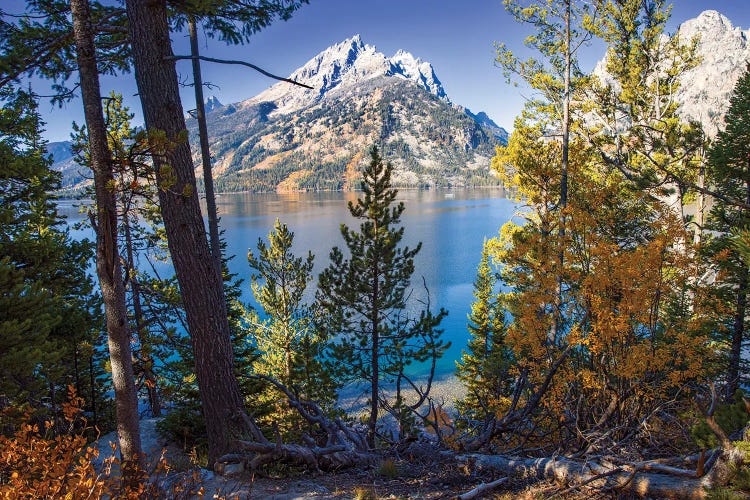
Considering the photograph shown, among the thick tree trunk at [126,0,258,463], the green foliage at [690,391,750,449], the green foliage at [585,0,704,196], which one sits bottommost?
the green foliage at [690,391,750,449]

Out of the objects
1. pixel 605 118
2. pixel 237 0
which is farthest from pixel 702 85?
pixel 237 0

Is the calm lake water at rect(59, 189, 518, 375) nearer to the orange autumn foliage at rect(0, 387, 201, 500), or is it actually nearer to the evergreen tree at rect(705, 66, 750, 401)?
the evergreen tree at rect(705, 66, 750, 401)

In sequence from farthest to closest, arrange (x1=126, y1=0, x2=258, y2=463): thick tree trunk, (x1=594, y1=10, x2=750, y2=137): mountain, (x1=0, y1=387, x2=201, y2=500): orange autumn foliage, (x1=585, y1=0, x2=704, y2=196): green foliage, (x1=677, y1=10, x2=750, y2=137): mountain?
1. (x1=677, y1=10, x2=750, y2=137): mountain
2. (x1=594, y1=10, x2=750, y2=137): mountain
3. (x1=585, y1=0, x2=704, y2=196): green foliage
4. (x1=126, y1=0, x2=258, y2=463): thick tree trunk
5. (x1=0, y1=387, x2=201, y2=500): orange autumn foliage

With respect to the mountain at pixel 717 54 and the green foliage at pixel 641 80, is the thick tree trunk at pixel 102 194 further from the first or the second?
the mountain at pixel 717 54

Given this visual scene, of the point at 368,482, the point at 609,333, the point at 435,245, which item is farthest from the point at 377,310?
the point at 435,245

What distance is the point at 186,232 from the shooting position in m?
3.86

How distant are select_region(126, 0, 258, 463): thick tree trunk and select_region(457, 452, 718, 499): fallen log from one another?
2730 mm

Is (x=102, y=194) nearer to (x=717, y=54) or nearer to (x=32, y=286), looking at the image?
(x=32, y=286)

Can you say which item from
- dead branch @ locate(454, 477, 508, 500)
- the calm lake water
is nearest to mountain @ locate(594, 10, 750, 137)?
the calm lake water

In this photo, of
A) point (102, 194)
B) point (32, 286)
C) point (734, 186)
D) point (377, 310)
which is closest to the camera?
point (102, 194)

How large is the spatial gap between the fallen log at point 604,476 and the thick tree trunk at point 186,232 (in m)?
2.73

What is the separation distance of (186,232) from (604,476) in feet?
13.7

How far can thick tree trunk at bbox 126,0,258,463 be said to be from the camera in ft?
11.6

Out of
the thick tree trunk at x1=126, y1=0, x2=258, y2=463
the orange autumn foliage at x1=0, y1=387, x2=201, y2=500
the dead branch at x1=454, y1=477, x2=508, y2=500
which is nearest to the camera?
the orange autumn foliage at x1=0, y1=387, x2=201, y2=500
